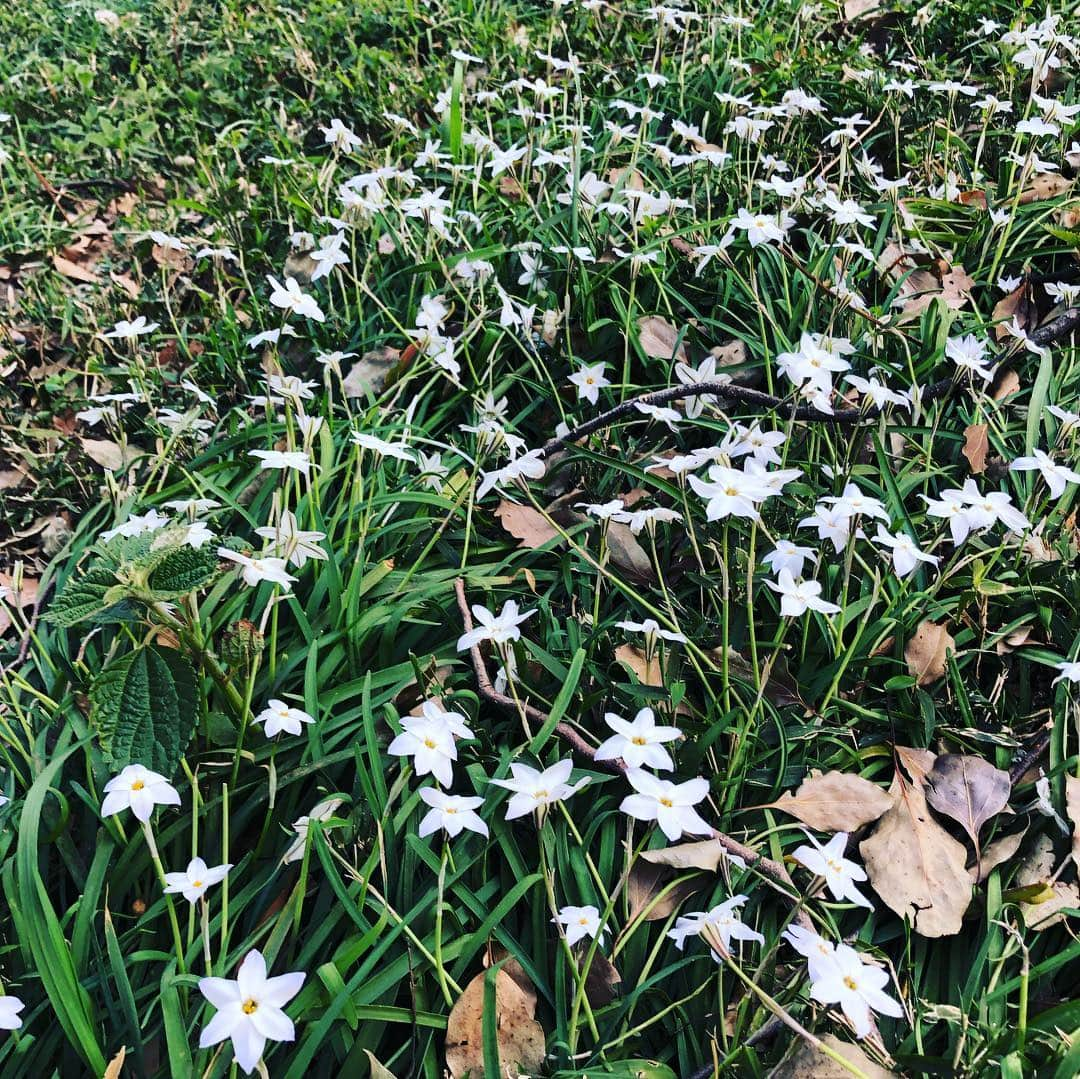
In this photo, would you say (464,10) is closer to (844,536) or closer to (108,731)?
(844,536)

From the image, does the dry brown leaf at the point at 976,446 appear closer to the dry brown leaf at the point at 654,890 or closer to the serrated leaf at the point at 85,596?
the dry brown leaf at the point at 654,890

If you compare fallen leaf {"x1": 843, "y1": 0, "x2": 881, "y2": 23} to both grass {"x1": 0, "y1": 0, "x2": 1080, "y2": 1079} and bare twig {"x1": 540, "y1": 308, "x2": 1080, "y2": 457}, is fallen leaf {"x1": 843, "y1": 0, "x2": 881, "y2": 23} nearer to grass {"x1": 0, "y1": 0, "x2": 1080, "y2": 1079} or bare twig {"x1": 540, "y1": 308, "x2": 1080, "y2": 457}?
grass {"x1": 0, "y1": 0, "x2": 1080, "y2": 1079}

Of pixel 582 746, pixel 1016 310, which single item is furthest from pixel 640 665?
pixel 1016 310

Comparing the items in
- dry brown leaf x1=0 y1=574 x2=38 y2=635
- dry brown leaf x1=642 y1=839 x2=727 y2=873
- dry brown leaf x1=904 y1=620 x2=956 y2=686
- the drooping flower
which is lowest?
dry brown leaf x1=0 y1=574 x2=38 y2=635

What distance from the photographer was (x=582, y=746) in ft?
5.06

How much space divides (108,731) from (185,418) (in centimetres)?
90

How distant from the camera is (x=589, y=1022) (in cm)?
128

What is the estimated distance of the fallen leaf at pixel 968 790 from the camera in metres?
1.49

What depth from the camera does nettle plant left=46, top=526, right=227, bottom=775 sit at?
1.38 metres

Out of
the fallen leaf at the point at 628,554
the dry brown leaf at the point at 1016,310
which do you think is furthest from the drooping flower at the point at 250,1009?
the dry brown leaf at the point at 1016,310

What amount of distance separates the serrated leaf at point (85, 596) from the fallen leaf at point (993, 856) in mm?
1383

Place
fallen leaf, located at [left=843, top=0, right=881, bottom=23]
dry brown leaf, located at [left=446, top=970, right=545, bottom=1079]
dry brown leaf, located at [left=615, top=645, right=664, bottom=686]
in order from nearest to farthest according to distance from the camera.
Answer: dry brown leaf, located at [left=446, top=970, right=545, bottom=1079], dry brown leaf, located at [left=615, top=645, right=664, bottom=686], fallen leaf, located at [left=843, top=0, right=881, bottom=23]

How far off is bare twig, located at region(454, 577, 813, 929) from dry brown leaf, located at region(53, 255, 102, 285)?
2154mm

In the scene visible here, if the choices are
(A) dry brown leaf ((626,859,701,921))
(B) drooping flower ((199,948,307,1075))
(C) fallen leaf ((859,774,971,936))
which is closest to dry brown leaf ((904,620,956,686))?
(C) fallen leaf ((859,774,971,936))
